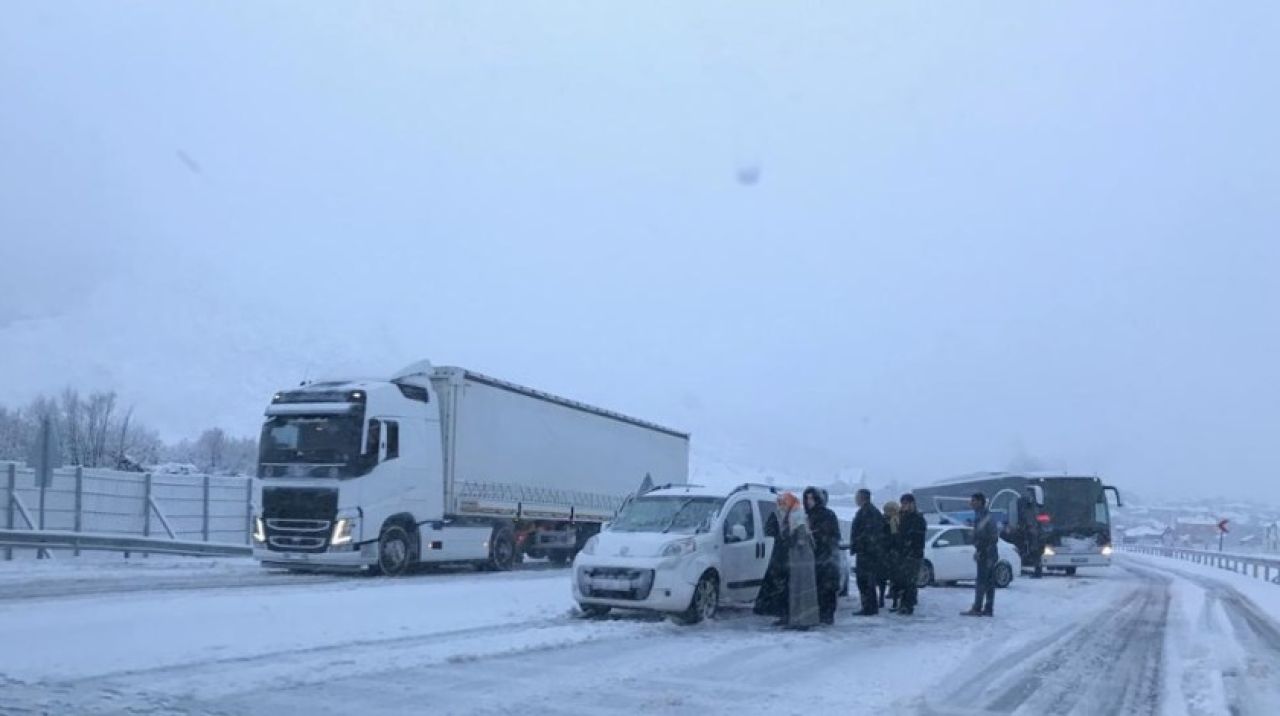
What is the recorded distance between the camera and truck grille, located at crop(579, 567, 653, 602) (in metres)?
13.5

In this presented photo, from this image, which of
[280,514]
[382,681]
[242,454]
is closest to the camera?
[382,681]

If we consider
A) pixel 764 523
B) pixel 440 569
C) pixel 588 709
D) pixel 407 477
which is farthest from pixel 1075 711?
pixel 440 569

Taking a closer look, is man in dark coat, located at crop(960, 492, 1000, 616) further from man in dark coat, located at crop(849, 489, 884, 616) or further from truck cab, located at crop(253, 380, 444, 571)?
truck cab, located at crop(253, 380, 444, 571)

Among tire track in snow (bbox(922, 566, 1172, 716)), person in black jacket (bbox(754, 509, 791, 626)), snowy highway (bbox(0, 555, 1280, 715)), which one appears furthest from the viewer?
person in black jacket (bbox(754, 509, 791, 626))

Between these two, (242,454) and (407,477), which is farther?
(242,454)

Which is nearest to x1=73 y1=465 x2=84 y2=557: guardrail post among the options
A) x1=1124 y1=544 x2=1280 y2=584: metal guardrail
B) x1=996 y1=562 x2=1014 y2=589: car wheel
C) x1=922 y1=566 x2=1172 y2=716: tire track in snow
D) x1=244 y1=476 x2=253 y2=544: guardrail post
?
x1=244 y1=476 x2=253 y2=544: guardrail post

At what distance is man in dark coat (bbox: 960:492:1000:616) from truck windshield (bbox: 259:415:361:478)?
10350mm

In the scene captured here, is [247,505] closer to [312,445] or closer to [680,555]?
[312,445]

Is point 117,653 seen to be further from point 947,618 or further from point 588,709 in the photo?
point 947,618

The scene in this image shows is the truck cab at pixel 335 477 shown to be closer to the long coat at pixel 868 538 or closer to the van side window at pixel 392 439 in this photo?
the van side window at pixel 392 439

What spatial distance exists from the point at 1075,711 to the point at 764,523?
23.1ft

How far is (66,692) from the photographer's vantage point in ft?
25.8

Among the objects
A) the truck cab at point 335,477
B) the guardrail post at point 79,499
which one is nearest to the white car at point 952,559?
the truck cab at point 335,477

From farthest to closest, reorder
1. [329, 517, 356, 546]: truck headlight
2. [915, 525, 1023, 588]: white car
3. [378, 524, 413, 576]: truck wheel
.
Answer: [915, 525, 1023, 588]: white car, [378, 524, 413, 576]: truck wheel, [329, 517, 356, 546]: truck headlight
